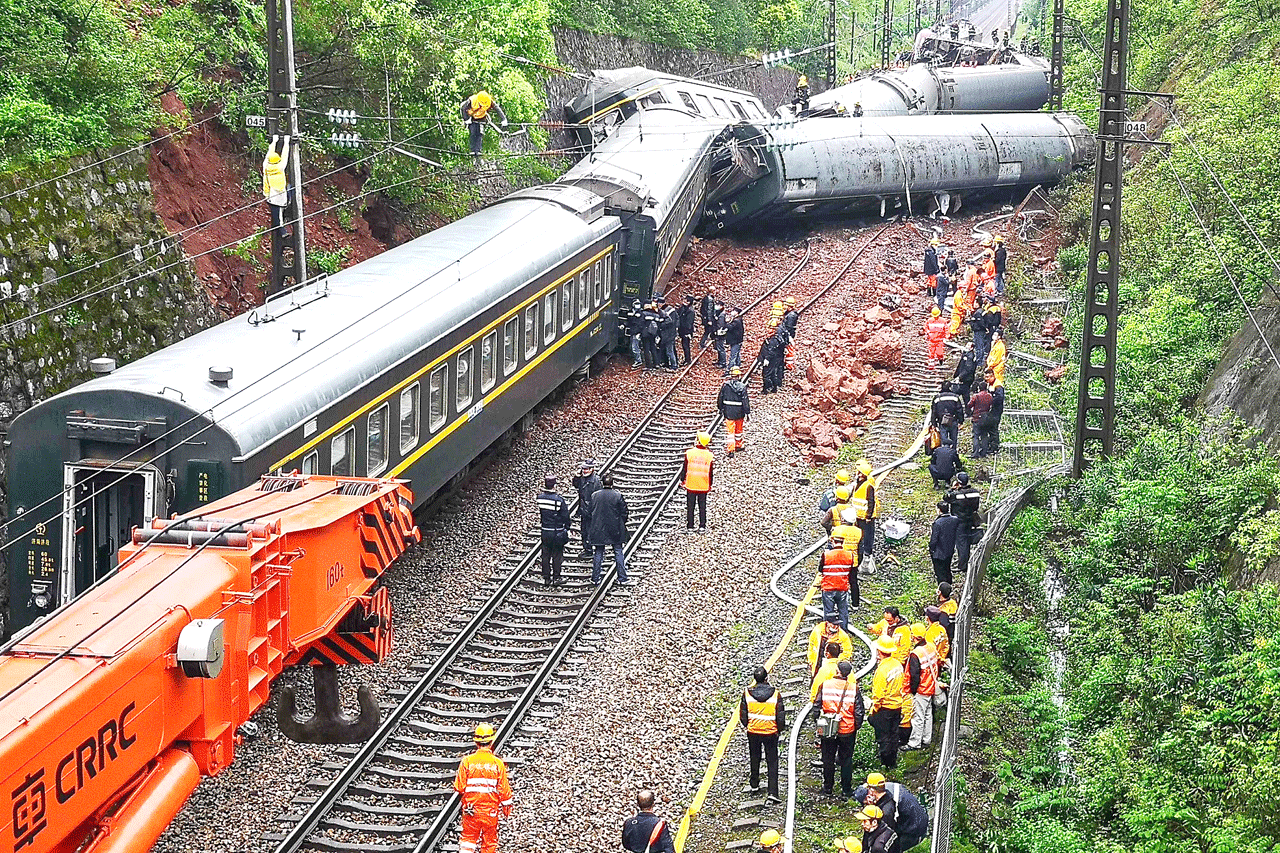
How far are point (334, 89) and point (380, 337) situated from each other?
11.1m

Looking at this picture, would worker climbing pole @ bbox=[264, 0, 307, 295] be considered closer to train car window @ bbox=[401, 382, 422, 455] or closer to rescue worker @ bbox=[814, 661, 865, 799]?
train car window @ bbox=[401, 382, 422, 455]

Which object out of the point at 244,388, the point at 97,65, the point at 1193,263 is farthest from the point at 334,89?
the point at 1193,263

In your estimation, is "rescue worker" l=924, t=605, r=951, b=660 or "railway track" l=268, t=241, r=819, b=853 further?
"rescue worker" l=924, t=605, r=951, b=660

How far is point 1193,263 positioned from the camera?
22766 mm

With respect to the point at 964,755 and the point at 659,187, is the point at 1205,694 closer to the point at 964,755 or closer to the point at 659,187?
the point at 964,755

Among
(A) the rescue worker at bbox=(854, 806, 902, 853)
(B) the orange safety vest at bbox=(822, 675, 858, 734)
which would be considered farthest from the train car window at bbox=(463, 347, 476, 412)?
(A) the rescue worker at bbox=(854, 806, 902, 853)

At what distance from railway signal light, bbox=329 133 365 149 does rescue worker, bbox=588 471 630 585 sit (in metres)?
8.13

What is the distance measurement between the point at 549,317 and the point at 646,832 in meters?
11.6

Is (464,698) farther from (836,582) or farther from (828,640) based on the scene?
(836,582)

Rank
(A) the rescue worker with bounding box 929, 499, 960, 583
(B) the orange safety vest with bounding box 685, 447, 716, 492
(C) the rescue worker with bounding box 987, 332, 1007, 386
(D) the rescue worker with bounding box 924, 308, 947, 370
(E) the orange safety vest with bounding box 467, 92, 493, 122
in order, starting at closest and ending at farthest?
(A) the rescue worker with bounding box 929, 499, 960, 583, (B) the orange safety vest with bounding box 685, 447, 716, 492, (C) the rescue worker with bounding box 987, 332, 1007, 386, (E) the orange safety vest with bounding box 467, 92, 493, 122, (D) the rescue worker with bounding box 924, 308, 947, 370

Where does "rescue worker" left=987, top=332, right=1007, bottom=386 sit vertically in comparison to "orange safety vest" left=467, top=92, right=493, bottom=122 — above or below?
below

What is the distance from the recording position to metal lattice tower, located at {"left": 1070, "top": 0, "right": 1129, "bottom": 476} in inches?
730

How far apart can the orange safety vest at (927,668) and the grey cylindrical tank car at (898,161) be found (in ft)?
68.2

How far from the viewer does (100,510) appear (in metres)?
12.2
